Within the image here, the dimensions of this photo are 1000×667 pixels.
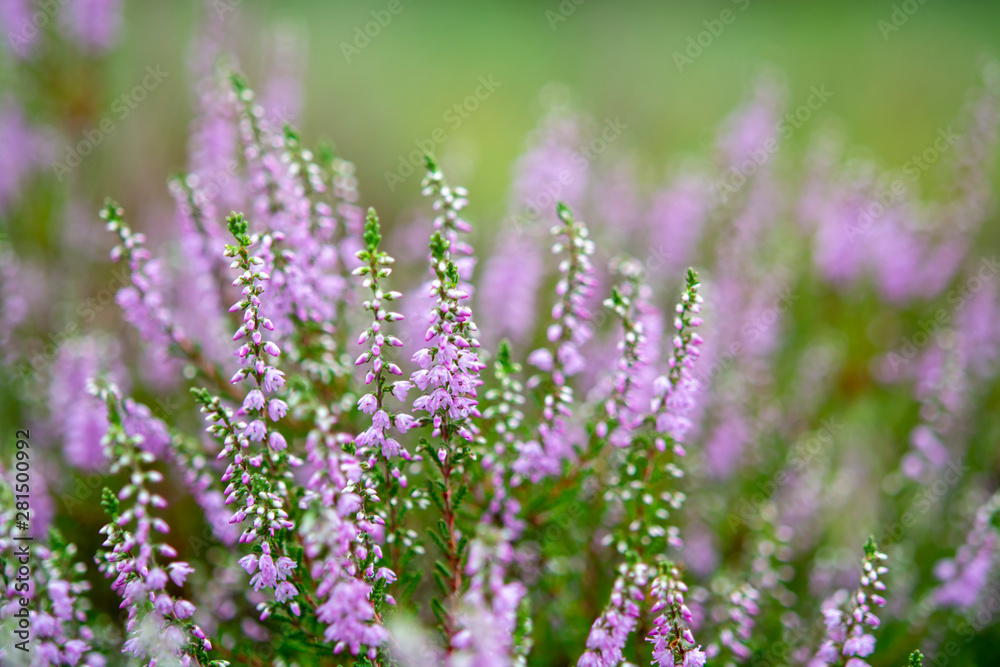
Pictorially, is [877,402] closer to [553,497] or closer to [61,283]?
[553,497]

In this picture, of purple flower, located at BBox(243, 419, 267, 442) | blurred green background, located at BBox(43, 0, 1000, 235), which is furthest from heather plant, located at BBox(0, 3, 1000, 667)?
blurred green background, located at BBox(43, 0, 1000, 235)

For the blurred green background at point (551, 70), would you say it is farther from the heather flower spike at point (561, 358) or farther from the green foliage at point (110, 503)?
the green foliage at point (110, 503)

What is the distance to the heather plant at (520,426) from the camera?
9.45 ft

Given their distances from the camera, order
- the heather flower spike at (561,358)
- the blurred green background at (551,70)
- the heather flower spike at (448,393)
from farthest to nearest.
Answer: the blurred green background at (551,70)
the heather flower spike at (561,358)
the heather flower spike at (448,393)

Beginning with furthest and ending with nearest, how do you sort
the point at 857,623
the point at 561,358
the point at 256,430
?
the point at 561,358, the point at 857,623, the point at 256,430

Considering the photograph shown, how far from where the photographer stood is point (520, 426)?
3887 mm

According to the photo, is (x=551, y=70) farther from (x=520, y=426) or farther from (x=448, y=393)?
(x=448, y=393)

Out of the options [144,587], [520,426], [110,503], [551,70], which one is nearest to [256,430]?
[110,503]

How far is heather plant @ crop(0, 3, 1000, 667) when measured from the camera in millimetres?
2881

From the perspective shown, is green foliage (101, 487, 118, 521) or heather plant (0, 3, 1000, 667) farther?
heather plant (0, 3, 1000, 667)

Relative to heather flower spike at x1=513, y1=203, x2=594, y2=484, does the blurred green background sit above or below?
above

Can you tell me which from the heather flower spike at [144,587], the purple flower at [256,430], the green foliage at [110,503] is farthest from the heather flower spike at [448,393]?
the green foliage at [110,503]

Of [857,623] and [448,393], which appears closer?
[448,393]

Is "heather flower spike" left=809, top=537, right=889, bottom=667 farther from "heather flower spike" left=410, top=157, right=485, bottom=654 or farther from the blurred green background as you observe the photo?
the blurred green background
